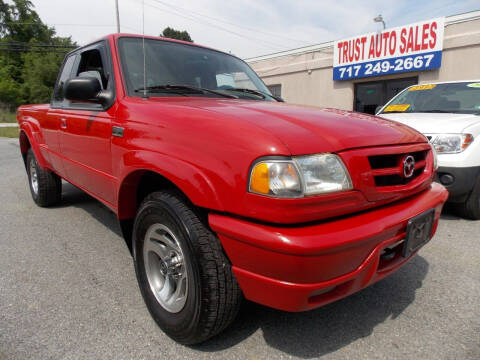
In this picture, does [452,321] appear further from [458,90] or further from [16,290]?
[458,90]

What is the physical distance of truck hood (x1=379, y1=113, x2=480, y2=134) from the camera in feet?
11.5

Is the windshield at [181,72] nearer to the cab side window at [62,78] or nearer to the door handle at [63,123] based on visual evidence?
the door handle at [63,123]

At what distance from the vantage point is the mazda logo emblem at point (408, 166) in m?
1.64

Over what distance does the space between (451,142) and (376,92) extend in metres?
8.32

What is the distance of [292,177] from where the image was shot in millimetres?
1301

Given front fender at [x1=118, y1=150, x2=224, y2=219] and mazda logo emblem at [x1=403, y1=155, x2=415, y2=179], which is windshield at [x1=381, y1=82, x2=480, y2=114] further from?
front fender at [x1=118, y1=150, x2=224, y2=219]

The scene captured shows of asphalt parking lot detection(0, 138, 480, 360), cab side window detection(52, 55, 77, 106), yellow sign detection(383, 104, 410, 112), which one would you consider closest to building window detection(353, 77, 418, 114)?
yellow sign detection(383, 104, 410, 112)

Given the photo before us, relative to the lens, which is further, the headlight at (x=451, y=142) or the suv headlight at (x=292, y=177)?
the headlight at (x=451, y=142)

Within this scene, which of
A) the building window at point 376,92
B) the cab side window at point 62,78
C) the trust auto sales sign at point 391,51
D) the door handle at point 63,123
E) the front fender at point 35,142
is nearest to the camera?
the door handle at point 63,123

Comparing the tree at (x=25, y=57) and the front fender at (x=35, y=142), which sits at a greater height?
the tree at (x=25, y=57)

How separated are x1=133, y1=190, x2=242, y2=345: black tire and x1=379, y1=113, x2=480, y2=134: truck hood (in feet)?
10.2

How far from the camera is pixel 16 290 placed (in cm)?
224

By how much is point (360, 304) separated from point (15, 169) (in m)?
7.54

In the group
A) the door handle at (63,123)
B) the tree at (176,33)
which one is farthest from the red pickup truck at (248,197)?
the tree at (176,33)
